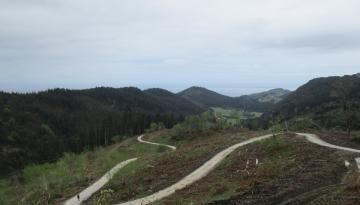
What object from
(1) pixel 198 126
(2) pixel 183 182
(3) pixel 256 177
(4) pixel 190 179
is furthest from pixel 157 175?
(1) pixel 198 126

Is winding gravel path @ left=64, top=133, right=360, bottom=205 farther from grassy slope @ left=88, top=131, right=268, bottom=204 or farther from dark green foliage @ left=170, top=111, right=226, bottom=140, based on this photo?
dark green foliage @ left=170, top=111, right=226, bottom=140

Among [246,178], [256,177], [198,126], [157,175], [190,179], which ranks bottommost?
[157,175]

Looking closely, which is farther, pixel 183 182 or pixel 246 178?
pixel 183 182

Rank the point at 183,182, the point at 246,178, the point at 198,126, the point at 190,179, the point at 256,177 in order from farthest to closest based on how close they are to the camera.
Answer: the point at 198,126
the point at 190,179
the point at 183,182
the point at 246,178
the point at 256,177

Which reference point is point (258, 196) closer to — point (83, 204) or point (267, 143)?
point (83, 204)

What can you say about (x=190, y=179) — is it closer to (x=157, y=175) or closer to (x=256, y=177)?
(x=157, y=175)

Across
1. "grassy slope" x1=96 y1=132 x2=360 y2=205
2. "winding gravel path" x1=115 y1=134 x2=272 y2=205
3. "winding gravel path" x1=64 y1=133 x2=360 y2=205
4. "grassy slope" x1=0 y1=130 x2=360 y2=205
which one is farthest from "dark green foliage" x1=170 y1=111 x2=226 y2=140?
"winding gravel path" x1=115 y1=134 x2=272 y2=205

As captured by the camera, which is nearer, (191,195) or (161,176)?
(191,195)

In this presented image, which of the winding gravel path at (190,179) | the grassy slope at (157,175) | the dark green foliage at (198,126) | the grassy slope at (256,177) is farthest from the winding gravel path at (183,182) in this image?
the dark green foliage at (198,126)

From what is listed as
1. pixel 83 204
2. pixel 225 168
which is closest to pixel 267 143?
pixel 225 168

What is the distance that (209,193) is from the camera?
2733 cm

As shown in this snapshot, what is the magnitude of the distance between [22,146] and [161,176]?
17034 centimetres

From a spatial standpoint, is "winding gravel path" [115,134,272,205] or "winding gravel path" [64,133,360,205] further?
"winding gravel path" [64,133,360,205]

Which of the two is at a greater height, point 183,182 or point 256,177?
point 256,177
